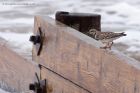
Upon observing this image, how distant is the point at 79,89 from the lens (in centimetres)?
309

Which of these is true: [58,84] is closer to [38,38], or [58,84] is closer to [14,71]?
[38,38]

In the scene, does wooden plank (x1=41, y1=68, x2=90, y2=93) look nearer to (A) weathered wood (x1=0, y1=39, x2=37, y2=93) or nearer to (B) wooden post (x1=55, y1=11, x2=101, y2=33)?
(A) weathered wood (x1=0, y1=39, x2=37, y2=93)

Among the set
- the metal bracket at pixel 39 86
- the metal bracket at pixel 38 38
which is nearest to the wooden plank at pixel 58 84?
the metal bracket at pixel 39 86

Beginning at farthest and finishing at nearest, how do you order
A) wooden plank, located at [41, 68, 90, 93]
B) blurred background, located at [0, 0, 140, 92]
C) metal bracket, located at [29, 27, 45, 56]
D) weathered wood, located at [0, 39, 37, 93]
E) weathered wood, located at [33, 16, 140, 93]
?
1. blurred background, located at [0, 0, 140, 92]
2. weathered wood, located at [0, 39, 37, 93]
3. metal bracket, located at [29, 27, 45, 56]
4. wooden plank, located at [41, 68, 90, 93]
5. weathered wood, located at [33, 16, 140, 93]

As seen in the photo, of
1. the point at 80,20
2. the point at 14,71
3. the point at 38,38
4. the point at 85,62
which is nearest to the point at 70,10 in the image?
the point at 14,71

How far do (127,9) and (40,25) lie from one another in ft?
12.2

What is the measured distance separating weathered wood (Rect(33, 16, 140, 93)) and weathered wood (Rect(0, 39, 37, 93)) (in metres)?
0.25

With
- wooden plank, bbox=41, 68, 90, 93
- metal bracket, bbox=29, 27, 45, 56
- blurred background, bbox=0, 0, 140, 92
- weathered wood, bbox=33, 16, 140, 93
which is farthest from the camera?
blurred background, bbox=0, 0, 140, 92

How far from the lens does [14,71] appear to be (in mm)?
4121

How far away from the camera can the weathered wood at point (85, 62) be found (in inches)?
103

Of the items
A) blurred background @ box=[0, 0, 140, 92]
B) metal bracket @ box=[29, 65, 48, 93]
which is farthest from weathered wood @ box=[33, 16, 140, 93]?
blurred background @ box=[0, 0, 140, 92]

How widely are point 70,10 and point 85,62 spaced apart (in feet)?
13.3

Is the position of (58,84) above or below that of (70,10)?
above

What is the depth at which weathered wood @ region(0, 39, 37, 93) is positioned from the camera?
12.8 ft
